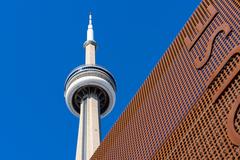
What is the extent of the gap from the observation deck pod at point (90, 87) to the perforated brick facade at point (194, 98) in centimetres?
5659

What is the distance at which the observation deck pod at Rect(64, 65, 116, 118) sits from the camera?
93.7m

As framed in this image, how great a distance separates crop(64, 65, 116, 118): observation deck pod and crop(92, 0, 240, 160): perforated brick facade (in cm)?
5659

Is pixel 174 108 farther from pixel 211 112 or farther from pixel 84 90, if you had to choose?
pixel 84 90

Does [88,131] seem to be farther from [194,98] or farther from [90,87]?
[194,98]

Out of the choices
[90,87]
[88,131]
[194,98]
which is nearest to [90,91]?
[90,87]

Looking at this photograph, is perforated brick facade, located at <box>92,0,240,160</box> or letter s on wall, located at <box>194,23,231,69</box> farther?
letter s on wall, located at <box>194,23,231,69</box>

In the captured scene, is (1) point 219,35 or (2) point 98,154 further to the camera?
(2) point 98,154

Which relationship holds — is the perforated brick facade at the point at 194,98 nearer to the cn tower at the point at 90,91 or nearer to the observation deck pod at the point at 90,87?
the cn tower at the point at 90,91

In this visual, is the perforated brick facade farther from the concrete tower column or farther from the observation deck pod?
the observation deck pod

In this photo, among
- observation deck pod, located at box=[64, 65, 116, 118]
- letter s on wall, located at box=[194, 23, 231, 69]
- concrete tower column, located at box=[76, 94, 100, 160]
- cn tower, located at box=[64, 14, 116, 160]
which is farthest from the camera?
Answer: observation deck pod, located at box=[64, 65, 116, 118]

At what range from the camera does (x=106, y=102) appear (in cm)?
9825

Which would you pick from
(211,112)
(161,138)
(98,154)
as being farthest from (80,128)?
(211,112)

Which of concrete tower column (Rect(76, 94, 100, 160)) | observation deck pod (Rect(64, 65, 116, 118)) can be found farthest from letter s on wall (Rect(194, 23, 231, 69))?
observation deck pod (Rect(64, 65, 116, 118))

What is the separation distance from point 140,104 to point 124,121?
2.51m
